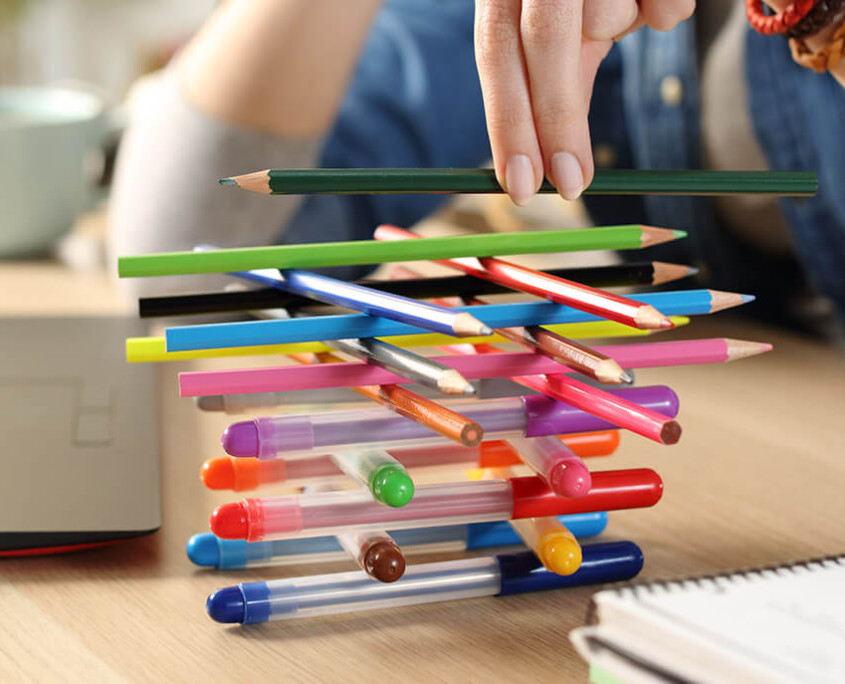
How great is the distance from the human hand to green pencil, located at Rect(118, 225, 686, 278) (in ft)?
0.06

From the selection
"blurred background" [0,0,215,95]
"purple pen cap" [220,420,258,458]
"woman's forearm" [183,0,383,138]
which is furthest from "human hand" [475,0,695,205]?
"blurred background" [0,0,215,95]

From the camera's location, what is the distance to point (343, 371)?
29 cm

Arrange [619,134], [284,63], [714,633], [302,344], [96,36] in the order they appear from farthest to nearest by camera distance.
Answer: [96,36] → [619,134] → [284,63] → [302,344] → [714,633]

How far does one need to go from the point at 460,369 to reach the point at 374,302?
33 mm

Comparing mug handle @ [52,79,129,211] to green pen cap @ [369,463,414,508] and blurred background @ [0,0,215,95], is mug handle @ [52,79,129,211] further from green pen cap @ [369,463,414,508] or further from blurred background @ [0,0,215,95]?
blurred background @ [0,0,215,95]

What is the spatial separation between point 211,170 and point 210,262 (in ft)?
1.28

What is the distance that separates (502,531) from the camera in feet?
1.15

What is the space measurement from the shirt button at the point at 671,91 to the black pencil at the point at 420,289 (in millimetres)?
392

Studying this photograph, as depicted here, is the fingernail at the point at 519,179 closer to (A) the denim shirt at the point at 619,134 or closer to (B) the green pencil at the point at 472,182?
(B) the green pencil at the point at 472,182

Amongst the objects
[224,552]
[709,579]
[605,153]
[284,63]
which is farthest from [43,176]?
[709,579]

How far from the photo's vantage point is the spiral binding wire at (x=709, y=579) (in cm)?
22

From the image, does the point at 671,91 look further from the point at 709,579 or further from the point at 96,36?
the point at 96,36

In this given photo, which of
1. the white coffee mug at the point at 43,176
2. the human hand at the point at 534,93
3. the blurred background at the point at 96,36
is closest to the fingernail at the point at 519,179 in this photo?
the human hand at the point at 534,93

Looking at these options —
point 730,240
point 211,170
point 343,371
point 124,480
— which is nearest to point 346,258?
point 343,371
